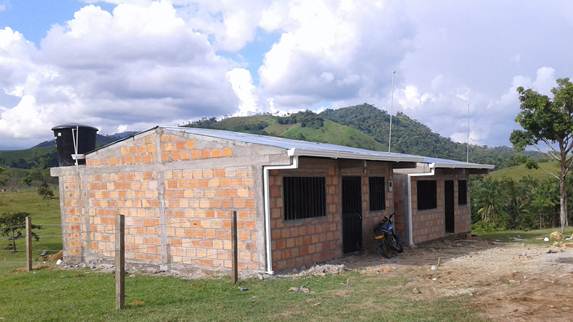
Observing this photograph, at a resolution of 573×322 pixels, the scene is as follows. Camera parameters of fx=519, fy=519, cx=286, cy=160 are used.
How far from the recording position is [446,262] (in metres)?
11.8

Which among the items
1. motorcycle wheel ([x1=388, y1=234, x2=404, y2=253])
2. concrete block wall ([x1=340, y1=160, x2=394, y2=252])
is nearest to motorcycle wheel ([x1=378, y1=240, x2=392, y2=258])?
motorcycle wheel ([x1=388, y1=234, x2=404, y2=253])

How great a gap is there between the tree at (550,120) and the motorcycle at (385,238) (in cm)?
1004

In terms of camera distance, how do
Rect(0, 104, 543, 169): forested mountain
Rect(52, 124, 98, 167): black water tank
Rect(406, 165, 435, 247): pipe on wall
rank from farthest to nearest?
Rect(0, 104, 543, 169): forested mountain
Rect(406, 165, 435, 247): pipe on wall
Rect(52, 124, 98, 167): black water tank

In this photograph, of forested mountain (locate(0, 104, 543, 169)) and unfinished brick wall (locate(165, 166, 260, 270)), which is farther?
forested mountain (locate(0, 104, 543, 169))

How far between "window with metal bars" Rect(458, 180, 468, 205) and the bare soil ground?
402 centimetres

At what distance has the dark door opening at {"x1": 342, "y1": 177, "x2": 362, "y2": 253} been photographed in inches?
504

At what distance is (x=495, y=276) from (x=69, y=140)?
11282 mm

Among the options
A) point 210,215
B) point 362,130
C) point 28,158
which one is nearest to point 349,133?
point 362,130

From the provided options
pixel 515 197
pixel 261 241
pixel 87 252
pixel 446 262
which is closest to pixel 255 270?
pixel 261 241

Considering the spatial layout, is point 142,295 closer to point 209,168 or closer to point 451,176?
point 209,168

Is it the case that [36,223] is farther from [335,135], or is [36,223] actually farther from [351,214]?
[335,135]

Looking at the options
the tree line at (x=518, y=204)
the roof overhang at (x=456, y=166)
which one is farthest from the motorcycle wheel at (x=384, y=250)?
the tree line at (x=518, y=204)

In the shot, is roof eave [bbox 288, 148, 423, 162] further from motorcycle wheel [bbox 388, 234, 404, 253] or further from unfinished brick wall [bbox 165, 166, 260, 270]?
motorcycle wheel [bbox 388, 234, 404, 253]

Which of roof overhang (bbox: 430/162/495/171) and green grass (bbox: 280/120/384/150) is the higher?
green grass (bbox: 280/120/384/150)
